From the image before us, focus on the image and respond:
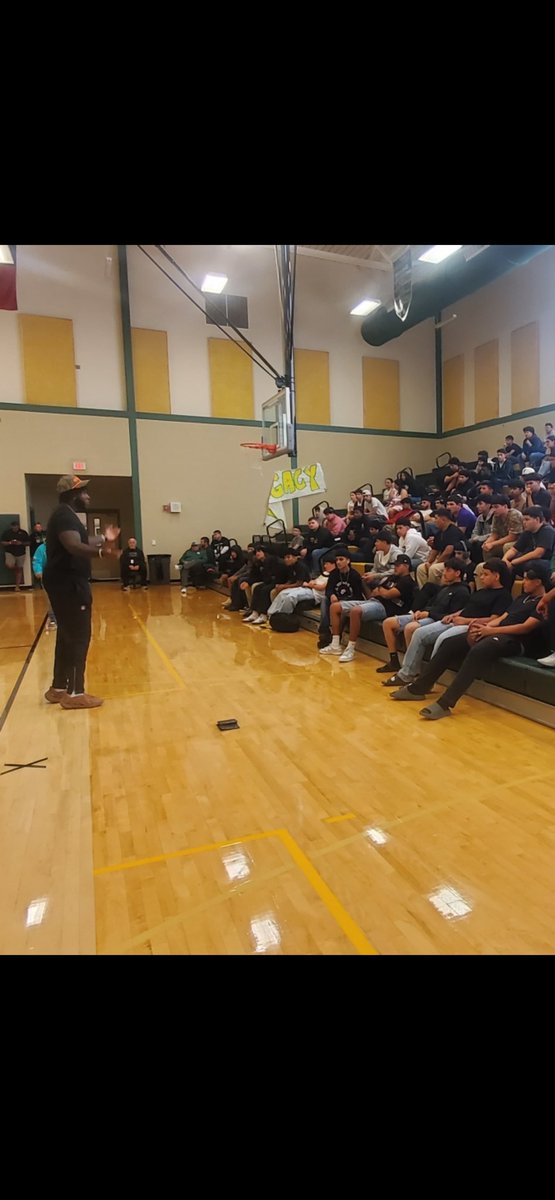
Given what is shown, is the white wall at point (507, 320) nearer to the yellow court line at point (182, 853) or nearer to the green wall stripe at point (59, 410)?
the green wall stripe at point (59, 410)

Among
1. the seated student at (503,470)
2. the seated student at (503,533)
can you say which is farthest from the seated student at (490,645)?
the seated student at (503,470)

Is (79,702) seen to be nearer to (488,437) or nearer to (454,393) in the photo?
(488,437)

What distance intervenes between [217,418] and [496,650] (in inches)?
429

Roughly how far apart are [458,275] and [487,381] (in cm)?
346

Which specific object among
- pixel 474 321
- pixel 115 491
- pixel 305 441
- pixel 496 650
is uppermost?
pixel 474 321

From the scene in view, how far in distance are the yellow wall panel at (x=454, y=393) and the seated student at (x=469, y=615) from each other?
1145 centimetres

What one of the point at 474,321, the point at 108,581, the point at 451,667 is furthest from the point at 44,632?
the point at 474,321


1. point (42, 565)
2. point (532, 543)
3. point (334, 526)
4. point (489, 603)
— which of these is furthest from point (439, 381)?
point (489, 603)

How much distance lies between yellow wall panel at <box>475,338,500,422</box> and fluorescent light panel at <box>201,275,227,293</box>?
611cm

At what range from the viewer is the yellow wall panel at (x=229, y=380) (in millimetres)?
13547

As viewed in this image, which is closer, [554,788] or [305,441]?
[554,788]
